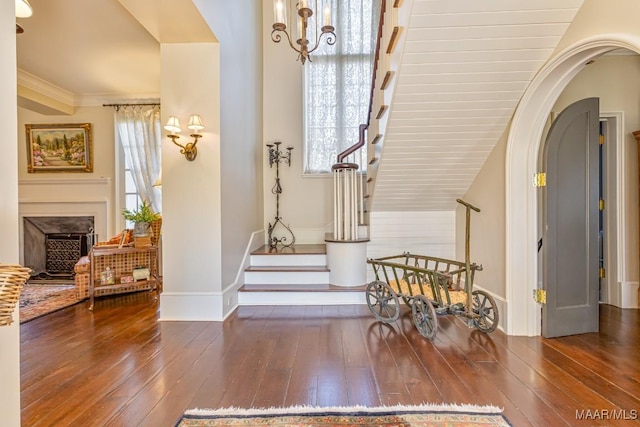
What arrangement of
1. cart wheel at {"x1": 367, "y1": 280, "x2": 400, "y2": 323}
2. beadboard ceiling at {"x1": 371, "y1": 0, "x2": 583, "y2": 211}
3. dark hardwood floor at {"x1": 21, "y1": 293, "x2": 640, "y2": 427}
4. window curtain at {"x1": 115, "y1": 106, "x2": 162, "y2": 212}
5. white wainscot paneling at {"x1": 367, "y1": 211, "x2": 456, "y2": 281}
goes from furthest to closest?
window curtain at {"x1": 115, "y1": 106, "x2": 162, "y2": 212}
white wainscot paneling at {"x1": 367, "y1": 211, "x2": 456, "y2": 281}
cart wheel at {"x1": 367, "y1": 280, "x2": 400, "y2": 323}
beadboard ceiling at {"x1": 371, "y1": 0, "x2": 583, "y2": 211}
dark hardwood floor at {"x1": 21, "y1": 293, "x2": 640, "y2": 427}

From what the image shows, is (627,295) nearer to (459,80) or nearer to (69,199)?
(459,80)

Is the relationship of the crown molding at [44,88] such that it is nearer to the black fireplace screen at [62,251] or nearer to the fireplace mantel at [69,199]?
the fireplace mantel at [69,199]

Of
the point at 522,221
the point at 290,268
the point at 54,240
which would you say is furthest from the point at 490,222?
the point at 54,240

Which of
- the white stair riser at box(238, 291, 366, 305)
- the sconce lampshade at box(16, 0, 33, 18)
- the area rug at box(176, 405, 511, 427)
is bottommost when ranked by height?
the area rug at box(176, 405, 511, 427)

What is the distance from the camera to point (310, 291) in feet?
11.5

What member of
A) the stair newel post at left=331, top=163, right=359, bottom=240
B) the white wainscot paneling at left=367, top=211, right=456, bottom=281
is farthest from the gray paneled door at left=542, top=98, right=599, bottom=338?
the stair newel post at left=331, top=163, right=359, bottom=240

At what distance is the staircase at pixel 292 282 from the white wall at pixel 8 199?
8.12ft

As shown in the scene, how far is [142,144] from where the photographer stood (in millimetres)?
5285

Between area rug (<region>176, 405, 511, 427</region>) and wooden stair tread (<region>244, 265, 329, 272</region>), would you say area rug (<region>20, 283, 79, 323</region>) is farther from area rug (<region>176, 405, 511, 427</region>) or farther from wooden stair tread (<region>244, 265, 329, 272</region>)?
area rug (<region>176, 405, 511, 427</region>)

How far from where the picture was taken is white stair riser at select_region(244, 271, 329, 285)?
12.4 ft

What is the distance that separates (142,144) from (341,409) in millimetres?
5104

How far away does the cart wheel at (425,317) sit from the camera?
100 inches

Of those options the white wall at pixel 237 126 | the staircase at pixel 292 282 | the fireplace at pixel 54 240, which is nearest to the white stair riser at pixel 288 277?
the staircase at pixel 292 282

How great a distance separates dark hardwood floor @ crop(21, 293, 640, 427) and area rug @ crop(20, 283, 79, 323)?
358 millimetres
